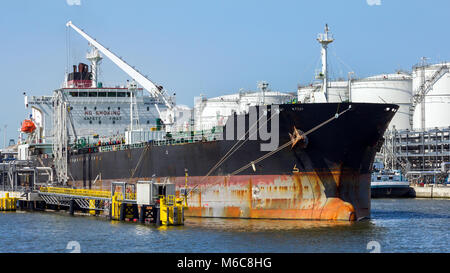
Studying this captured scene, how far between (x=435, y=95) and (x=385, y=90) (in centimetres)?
418

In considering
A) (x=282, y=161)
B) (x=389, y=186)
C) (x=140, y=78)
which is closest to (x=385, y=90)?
(x=389, y=186)

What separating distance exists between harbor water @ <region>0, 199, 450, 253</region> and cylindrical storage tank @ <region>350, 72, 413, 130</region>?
29817 millimetres

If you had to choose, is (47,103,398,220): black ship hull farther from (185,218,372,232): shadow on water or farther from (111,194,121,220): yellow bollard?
(111,194,121,220): yellow bollard

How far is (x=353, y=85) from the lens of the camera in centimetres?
6100

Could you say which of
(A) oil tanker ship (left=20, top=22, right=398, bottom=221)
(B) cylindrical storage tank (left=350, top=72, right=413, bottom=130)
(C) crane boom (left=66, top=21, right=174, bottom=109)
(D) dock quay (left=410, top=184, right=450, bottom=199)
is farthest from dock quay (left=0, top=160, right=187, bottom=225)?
(B) cylindrical storage tank (left=350, top=72, right=413, bottom=130)

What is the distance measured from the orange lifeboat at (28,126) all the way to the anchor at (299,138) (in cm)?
2747

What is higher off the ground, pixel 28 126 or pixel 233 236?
pixel 28 126

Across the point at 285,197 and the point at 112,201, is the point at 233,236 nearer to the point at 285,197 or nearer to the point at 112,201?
the point at 285,197

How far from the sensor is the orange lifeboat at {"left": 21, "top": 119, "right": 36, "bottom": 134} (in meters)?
48.9

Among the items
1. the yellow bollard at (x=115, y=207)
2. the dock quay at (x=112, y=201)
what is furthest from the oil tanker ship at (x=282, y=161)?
the yellow bollard at (x=115, y=207)

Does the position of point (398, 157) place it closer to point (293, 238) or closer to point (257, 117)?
point (257, 117)

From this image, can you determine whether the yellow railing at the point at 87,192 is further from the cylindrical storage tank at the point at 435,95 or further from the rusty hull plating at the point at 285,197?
the cylindrical storage tank at the point at 435,95

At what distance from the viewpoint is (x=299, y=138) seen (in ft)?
87.7

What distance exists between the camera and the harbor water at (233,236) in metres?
Result: 21.6
